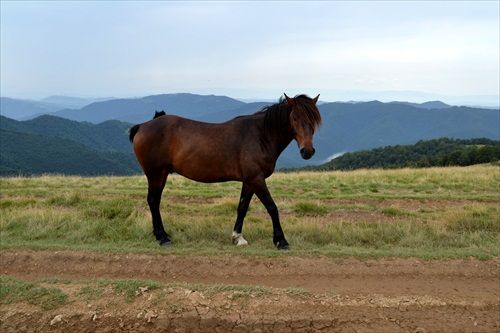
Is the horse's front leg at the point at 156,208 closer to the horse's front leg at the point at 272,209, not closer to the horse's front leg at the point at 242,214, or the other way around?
the horse's front leg at the point at 242,214

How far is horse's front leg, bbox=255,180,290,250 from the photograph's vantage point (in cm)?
646

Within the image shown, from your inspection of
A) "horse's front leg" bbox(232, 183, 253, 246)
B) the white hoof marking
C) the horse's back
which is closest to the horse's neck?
the horse's back

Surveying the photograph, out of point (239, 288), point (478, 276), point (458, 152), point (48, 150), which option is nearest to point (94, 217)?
point (239, 288)

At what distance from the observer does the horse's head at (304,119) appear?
601 cm

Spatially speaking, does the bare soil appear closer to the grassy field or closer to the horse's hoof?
the grassy field

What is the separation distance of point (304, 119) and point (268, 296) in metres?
3.03

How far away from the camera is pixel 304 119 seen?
610cm

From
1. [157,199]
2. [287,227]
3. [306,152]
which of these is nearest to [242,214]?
[287,227]

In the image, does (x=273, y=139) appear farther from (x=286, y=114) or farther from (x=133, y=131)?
(x=133, y=131)

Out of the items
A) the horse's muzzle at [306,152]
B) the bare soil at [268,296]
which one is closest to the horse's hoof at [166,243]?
the bare soil at [268,296]

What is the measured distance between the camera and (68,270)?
5.77m

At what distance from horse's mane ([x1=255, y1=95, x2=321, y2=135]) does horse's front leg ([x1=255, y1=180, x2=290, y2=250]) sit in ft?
3.65

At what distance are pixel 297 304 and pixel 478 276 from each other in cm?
333

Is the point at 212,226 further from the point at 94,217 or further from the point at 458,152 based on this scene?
the point at 458,152
